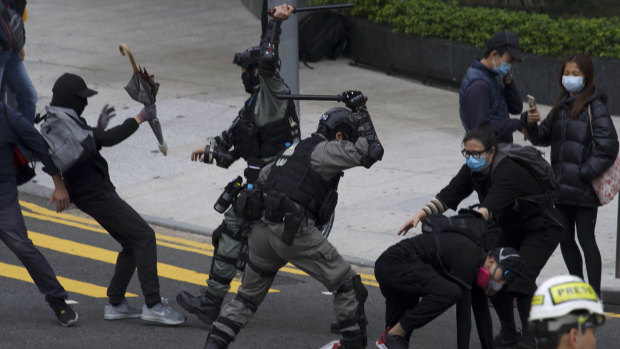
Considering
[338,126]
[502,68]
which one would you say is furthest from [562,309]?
[502,68]

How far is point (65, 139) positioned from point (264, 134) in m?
1.41

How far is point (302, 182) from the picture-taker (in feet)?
21.4

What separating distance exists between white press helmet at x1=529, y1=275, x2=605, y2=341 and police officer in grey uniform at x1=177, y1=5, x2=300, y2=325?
350cm

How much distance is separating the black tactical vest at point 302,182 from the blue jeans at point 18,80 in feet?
18.7

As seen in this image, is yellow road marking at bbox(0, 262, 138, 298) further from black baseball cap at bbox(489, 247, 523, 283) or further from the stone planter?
the stone planter

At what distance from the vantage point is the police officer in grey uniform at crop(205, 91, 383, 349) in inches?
253

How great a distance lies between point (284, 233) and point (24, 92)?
6.21 metres

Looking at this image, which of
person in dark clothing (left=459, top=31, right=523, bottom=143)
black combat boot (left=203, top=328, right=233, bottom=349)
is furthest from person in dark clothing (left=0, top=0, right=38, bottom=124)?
black combat boot (left=203, top=328, right=233, bottom=349)

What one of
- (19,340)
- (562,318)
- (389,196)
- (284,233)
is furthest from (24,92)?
(562,318)

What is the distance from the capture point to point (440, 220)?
21.9ft

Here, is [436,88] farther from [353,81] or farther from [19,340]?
[19,340]

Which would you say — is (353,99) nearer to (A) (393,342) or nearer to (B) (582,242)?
(A) (393,342)

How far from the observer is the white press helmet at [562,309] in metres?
4.02

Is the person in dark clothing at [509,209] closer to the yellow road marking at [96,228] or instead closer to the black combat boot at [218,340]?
the black combat boot at [218,340]
